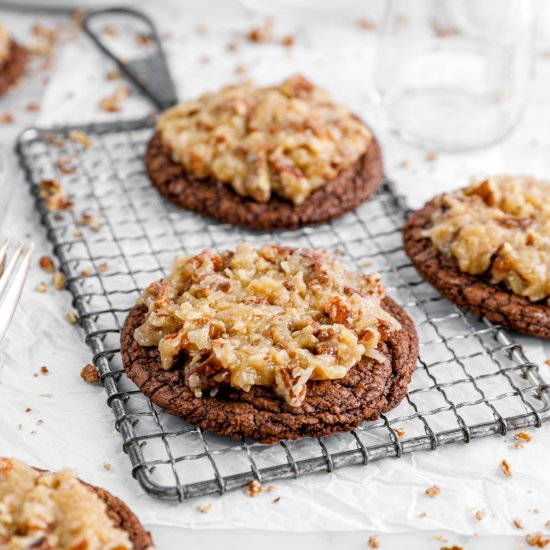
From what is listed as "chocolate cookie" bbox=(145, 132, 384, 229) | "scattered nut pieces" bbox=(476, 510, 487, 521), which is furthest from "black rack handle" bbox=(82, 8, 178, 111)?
"scattered nut pieces" bbox=(476, 510, 487, 521)

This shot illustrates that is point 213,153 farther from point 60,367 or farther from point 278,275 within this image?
point 60,367

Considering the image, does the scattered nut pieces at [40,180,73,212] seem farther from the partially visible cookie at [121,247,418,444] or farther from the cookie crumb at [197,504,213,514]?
the cookie crumb at [197,504,213,514]

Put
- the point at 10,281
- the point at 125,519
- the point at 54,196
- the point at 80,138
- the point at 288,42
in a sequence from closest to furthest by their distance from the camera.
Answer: the point at 125,519
the point at 10,281
the point at 54,196
the point at 80,138
the point at 288,42

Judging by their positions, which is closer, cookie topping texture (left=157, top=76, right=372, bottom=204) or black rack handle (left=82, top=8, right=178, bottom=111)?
cookie topping texture (left=157, top=76, right=372, bottom=204)

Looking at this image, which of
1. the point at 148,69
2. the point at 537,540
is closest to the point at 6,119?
the point at 148,69

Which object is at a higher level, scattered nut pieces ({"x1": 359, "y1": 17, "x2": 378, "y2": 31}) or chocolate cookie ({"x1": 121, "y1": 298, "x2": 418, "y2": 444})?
chocolate cookie ({"x1": 121, "y1": 298, "x2": 418, "y2": 444})

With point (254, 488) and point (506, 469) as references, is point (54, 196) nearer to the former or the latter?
point (254, 488)
